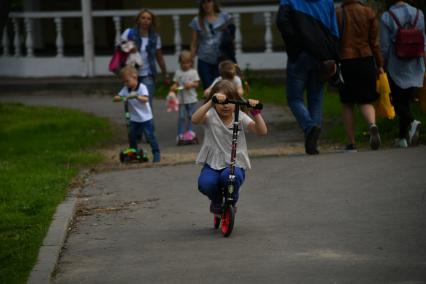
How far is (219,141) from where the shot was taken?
898cm

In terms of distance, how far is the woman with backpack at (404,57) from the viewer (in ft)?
41.9

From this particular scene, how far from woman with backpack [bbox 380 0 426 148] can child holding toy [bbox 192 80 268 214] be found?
13.8 feet

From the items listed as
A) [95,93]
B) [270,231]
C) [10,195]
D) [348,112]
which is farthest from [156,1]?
[270,231]

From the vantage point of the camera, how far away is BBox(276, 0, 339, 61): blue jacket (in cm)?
1252

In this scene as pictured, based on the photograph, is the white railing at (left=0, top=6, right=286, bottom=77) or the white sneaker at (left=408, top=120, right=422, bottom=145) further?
the white railing at (left=0, top=6, right=286, bottom=77)

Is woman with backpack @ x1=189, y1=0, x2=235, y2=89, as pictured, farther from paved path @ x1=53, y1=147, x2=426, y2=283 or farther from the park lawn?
paved path @ x1=53, y1=147, x2=426, y2=283

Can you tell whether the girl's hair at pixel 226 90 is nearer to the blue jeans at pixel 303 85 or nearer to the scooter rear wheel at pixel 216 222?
the scooter rear wheel at pixel 216 222


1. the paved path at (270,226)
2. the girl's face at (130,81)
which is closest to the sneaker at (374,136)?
the paved path at (270,226)

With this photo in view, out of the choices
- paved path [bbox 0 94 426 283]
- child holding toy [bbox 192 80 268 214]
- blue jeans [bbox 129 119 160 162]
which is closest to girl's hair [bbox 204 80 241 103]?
child holding toy [bbox 192 80 268 214]

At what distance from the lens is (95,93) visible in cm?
2169

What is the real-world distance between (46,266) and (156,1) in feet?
58.5

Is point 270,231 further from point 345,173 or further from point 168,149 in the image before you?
point 168,149

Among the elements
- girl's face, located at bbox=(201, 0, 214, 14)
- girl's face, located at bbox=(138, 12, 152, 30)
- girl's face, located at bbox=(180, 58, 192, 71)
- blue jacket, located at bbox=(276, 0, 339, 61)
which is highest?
blue jacket, located at bbox=(276, 0, 339, 61)

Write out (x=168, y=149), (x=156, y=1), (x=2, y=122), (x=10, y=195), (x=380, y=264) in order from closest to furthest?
(x=380, y=264), (x=10, y=195), (x=168, y=149), (x=2, y=122), (x=156, y=1)
